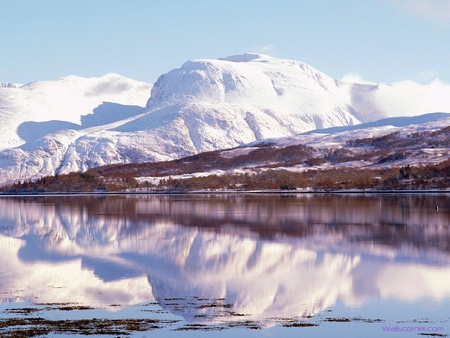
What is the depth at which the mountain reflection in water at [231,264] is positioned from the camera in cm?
2452

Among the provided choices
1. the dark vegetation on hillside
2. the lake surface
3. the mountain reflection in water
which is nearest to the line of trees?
the dark vegetation on hillside

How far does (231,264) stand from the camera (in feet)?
105

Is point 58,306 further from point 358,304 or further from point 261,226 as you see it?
point 261,226

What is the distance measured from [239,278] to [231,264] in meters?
3.62

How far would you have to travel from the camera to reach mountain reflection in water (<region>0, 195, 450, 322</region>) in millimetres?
24516

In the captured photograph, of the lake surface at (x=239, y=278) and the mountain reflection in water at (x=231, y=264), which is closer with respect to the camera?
the lake surface at (x=239, y=278)

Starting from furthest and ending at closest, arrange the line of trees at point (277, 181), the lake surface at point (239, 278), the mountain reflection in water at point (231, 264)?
1. the line of trees at point (277, 181)
2. the mountain reflection in water at point (231, 264)
3. the lake surface at point (239, 278)

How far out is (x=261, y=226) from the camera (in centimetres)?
5025

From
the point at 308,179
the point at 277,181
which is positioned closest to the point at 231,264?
the point at 308,179

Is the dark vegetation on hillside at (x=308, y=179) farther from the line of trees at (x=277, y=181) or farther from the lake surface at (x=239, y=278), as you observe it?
the lake surface at (x=239, y=278)

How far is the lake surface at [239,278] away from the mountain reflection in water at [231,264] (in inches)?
2.3

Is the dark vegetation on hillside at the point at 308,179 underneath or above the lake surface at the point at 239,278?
above

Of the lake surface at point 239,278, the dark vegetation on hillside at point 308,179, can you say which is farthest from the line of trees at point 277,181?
the lake surface at point 239,278

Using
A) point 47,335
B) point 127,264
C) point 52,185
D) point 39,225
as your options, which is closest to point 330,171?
point 52,185
